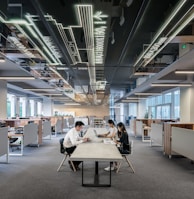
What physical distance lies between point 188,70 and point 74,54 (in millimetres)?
3340

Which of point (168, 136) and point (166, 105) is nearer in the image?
point (168, 136)

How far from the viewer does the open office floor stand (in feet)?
12.9

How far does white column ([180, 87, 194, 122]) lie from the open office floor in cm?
304

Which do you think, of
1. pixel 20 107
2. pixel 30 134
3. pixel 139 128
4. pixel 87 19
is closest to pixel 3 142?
pixel 30 134

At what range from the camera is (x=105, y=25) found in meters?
3.65

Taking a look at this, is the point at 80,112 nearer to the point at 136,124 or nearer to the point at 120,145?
the point at 136,124

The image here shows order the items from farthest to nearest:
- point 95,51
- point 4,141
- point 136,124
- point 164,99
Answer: point 164,99 → point 136,124 → point 4,141 → point 95,51

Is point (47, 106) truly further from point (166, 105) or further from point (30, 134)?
point (30, 134)

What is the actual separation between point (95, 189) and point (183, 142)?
3080 mm

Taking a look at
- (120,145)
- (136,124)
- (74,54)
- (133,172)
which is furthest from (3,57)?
(136,124)

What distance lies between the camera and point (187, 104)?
9484mm

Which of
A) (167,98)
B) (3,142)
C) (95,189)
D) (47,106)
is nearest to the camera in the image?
(95,189)

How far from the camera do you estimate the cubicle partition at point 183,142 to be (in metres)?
5.69

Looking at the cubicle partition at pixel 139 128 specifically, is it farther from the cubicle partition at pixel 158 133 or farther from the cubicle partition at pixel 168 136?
the cubicle partition at pixel 168 136
